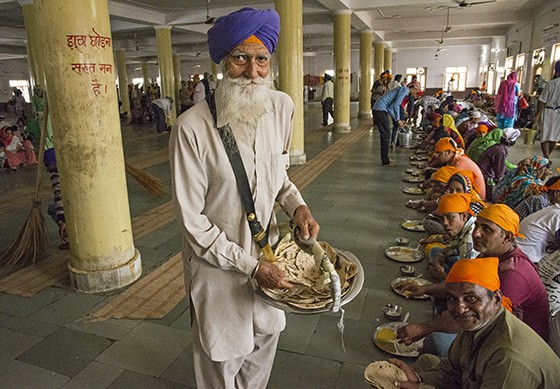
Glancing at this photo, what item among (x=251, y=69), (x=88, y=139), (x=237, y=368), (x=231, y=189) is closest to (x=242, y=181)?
(x=231, y=189)

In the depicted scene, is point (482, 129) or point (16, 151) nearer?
point (482, 129)

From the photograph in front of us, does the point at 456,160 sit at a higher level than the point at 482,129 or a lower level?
lower

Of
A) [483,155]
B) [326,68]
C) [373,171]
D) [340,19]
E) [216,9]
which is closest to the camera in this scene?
[483,155]

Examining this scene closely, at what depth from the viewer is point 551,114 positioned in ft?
27.4

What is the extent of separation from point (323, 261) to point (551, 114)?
8.70 m

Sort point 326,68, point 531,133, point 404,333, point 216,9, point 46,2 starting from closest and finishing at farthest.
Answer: point 404,333 → point 46,2 → point 531,133 → point 216,9 → point 326,68

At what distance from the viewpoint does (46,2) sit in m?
2.92

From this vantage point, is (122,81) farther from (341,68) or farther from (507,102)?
(507,102)

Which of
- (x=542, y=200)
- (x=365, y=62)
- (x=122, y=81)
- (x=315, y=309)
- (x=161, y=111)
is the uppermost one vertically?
(x=365, y=62)

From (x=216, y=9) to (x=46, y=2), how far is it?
12010 millimetres

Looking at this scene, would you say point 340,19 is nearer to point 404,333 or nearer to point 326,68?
point 404,333

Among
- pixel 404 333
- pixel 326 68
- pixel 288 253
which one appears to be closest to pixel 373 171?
pixel 404 333

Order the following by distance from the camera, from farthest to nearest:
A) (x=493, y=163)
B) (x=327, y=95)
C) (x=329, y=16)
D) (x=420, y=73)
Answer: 1. (x=420, y=73)
2. (x=329, y=16)
3. (x=327, y=95)
4. (x=493, y=163)

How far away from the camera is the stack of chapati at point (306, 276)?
1535 millimetres
